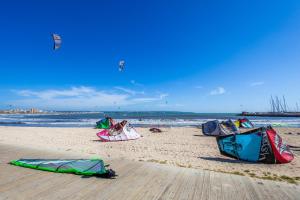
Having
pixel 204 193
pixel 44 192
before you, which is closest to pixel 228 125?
pixel 204 193

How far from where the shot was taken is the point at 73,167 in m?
5.88

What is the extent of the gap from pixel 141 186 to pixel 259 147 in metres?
6.51

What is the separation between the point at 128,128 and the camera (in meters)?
16.6

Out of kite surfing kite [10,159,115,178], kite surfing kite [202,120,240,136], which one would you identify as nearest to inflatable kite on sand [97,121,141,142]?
kite surfing kite [202,120,240,136]

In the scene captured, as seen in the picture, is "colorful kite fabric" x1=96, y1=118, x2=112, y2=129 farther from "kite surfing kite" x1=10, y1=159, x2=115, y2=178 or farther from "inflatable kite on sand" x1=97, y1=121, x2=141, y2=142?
"kite surfing kite" x1=10, y1=159, x2=115, y2=178

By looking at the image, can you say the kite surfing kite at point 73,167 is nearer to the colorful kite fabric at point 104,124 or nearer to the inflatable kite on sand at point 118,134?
the inflatable kite on sand at point 118,134

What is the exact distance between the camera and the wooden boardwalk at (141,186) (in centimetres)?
438

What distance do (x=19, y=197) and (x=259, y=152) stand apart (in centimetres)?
863

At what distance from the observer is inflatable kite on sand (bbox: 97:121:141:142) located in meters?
15.1

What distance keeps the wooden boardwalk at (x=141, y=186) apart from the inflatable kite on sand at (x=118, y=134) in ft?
29.7

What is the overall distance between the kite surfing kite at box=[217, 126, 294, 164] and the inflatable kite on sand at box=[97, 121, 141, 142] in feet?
25.6

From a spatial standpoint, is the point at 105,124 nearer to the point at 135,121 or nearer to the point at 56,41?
the point at 56,41

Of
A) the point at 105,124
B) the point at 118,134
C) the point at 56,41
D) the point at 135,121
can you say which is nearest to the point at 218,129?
the point at 118,134

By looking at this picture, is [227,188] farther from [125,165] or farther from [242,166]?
[242,166]
